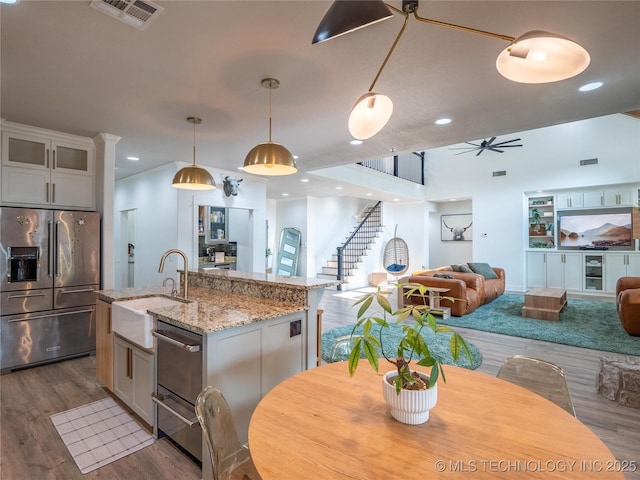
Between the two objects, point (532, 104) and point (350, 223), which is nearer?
point (532, 104)

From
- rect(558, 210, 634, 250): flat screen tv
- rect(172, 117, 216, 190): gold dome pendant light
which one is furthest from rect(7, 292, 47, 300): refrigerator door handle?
rect(558, 210, 634, 250): flat screen tv

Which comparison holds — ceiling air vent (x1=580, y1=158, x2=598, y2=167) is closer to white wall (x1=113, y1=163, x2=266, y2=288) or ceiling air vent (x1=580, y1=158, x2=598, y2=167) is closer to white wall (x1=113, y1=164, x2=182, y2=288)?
white wall (x1=113, y1=163, x2=266, y2=288)

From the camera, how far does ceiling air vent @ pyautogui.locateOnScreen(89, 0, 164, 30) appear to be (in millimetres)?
1746

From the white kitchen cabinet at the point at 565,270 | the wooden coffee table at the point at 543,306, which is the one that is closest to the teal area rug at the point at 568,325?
the wooden coffee table at the point at 543,306

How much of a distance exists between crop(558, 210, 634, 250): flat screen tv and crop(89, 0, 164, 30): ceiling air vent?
9.45 metres

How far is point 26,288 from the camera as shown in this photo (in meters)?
3.45

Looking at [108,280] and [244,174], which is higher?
[244,174]

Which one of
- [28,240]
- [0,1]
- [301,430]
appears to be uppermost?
[0,1]

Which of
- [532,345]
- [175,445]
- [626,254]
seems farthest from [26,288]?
[626,254]

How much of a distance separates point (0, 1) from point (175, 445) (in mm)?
2773

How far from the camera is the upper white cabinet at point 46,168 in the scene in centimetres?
350

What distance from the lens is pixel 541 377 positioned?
64.0 inches

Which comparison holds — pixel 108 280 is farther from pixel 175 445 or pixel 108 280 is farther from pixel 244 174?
pixel 244 174

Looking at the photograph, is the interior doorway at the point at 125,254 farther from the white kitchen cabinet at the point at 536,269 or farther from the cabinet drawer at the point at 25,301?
the white kitchen cabinet at the point at 536,269
